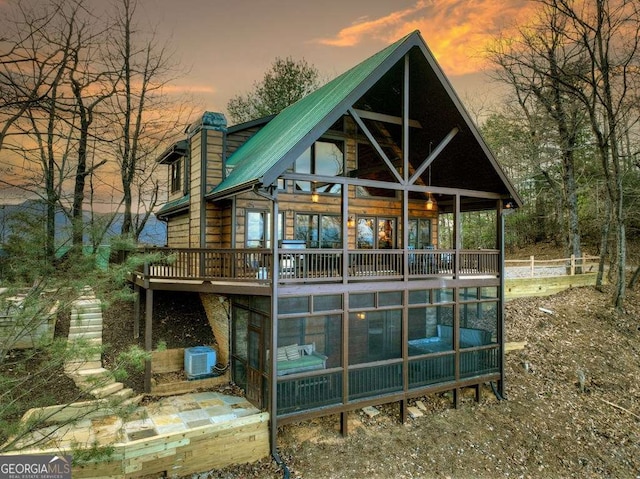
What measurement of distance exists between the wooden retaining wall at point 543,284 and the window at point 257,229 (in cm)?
1237

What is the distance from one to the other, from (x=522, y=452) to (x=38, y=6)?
510 inches

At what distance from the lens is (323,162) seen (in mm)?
13641

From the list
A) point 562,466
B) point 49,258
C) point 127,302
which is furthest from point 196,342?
point 562,466

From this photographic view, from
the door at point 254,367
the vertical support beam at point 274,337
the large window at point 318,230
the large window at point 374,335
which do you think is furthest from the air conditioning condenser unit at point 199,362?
the large window at point 318,230

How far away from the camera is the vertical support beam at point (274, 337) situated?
870 centimetres

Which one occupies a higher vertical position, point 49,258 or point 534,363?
point 49,258

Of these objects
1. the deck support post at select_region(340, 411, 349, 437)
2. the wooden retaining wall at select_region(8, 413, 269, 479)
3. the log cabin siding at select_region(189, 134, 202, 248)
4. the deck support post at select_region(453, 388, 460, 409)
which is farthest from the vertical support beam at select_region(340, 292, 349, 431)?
the log cabin siding at select_region(189, 134, 202, 248)

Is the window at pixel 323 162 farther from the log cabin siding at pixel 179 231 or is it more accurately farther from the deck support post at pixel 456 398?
the deck support post at pixel 456 398

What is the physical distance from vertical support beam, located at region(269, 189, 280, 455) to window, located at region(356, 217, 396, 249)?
5.31 meters

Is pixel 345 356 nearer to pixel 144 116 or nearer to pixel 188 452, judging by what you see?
pixel 188 452

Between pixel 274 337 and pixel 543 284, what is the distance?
16.4 metres

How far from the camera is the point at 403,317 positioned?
34.3 ft

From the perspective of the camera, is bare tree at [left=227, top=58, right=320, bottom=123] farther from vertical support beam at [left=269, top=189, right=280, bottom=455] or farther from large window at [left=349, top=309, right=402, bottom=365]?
large window at [left=349, top=309, right=402, bottom=365]

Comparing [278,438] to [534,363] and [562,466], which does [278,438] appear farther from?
[534,363]
